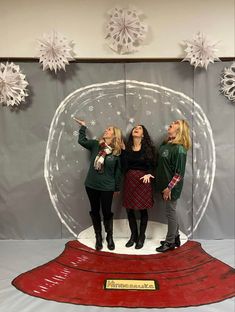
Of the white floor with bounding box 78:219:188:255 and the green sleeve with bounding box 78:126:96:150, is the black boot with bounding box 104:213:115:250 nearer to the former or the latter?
the white floor with bounding box 78:219:188:255

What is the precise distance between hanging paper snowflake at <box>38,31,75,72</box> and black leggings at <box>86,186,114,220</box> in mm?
1162

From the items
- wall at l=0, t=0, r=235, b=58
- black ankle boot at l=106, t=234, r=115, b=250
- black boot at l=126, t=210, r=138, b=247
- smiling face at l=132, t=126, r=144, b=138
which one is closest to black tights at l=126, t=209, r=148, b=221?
black boot at l=126, t=210, r=138, b=247

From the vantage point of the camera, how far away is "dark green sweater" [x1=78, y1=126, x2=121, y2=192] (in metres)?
2.85

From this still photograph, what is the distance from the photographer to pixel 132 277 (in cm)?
239

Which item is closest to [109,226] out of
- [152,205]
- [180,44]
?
[152,205]

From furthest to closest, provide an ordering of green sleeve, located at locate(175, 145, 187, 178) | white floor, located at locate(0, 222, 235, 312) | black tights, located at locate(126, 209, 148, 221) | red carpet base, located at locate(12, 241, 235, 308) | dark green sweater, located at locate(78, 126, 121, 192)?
black tights, located at locate(126, 209, 148, 221) < dark green sweater, located at locate(78, 126, 121, 192) < green sleeve, located at locate(175, 145, 187, 178) < red carpet base, located at locate(12, 241, 235, 308) < white floor, located at locate(0, 222, 235, 312)

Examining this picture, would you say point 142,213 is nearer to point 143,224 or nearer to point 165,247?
point 143,224

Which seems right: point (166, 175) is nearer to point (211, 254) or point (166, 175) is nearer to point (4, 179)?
point (211, 254)

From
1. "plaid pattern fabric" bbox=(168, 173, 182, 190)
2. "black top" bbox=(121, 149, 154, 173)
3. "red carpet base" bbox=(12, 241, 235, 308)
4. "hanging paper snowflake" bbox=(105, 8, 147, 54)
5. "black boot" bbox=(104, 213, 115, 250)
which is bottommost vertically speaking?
"red carpet base" bbox=(12, 241, 235, 308)

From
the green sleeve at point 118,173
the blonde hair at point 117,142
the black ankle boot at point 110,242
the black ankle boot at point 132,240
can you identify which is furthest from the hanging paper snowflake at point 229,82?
the black ankle boot at point 110,242

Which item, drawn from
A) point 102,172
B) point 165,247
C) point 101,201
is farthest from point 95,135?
point 165,247

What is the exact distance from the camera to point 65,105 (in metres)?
3.05

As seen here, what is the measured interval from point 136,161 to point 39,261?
1.16m

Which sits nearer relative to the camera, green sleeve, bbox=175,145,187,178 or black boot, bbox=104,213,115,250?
green sleeve, bbox=175,145,187,178
